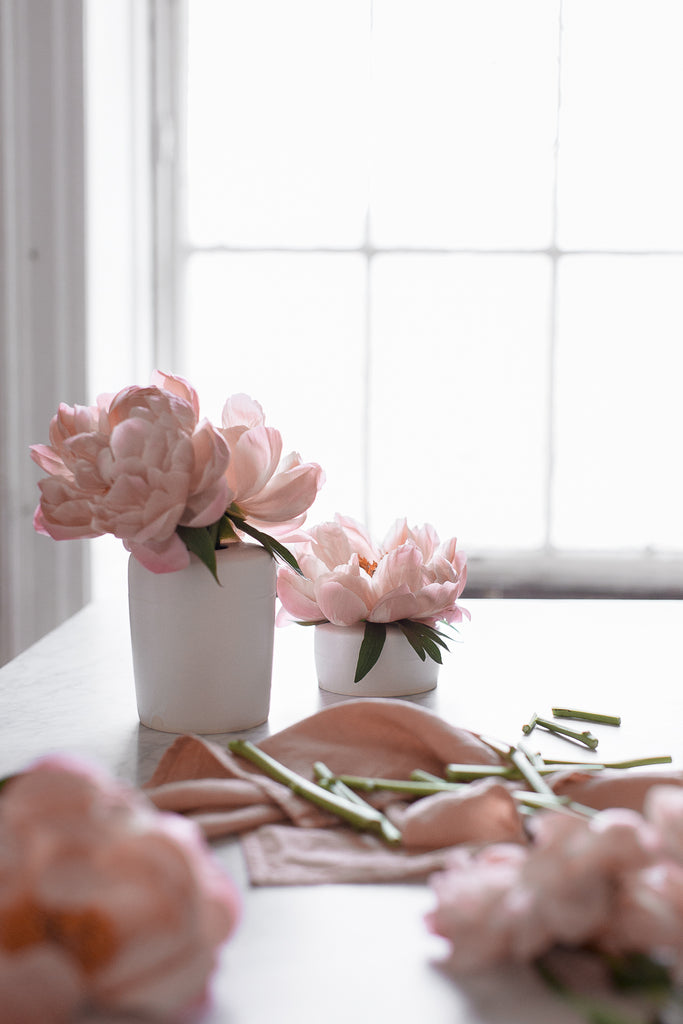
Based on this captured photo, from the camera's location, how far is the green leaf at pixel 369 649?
74 centimetres

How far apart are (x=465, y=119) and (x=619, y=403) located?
0.60 metres

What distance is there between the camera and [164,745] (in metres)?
0.68

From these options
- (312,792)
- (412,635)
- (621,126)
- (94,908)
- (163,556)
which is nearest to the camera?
(94,908)

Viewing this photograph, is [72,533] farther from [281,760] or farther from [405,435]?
[405,435]

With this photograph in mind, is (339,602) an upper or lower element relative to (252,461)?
lower

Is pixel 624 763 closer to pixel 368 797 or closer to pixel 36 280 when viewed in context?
pixel 368 797

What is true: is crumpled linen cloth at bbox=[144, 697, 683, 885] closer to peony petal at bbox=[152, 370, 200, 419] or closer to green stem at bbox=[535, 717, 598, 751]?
green stem at bbox=[535, 717, 598, 751]

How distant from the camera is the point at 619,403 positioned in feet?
6.17

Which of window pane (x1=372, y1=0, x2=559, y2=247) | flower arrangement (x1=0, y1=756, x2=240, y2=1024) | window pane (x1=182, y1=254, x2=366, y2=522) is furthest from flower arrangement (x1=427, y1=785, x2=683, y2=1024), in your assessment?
window pane (x1=372, y1=0, x2=559, y2=247)

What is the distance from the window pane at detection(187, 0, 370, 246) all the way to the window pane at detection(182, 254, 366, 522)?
66 mm

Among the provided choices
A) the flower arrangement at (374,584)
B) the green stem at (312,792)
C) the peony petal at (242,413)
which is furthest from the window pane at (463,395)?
the green stem at (312,792)

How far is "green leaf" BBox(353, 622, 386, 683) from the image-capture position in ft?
2.43

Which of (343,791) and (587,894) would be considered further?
(343,791)

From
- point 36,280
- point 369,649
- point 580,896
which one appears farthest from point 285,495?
point 36,280
